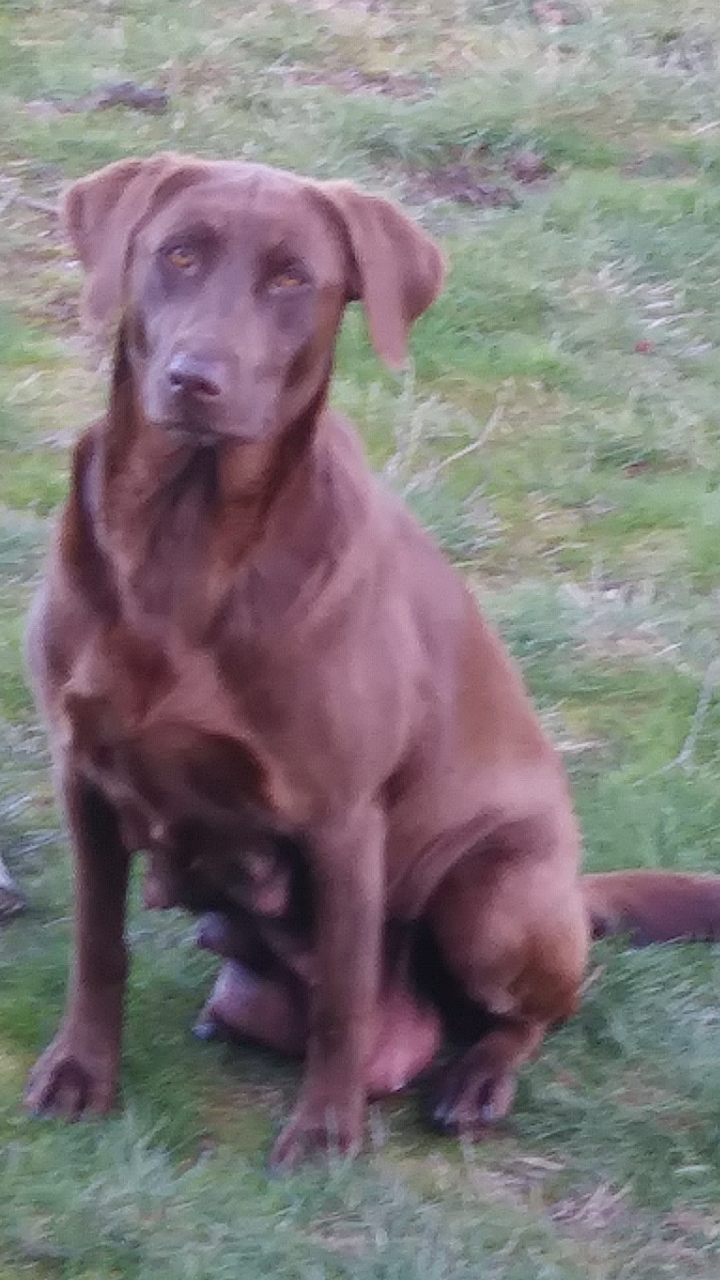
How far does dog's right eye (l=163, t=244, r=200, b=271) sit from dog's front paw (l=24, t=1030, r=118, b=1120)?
45.9 inches

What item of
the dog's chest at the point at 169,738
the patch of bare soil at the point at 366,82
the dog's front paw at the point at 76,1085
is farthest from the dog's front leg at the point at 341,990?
the patch of bare soil at the point at 366,82

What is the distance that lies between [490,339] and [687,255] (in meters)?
0.86

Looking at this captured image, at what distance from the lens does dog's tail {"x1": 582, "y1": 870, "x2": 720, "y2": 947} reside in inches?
138

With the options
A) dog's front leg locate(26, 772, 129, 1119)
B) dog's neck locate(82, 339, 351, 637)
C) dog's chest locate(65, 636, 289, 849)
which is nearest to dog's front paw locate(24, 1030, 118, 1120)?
dog's front leg locate(26, 772, 129, 1119)

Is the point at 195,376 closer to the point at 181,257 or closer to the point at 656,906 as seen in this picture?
the point at 181,257

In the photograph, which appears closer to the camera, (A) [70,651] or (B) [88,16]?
(A) [70,651]

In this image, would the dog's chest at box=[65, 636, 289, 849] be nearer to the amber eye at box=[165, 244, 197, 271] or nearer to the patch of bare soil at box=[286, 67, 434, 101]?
the amber eye at box=[165, 244, 197, 271]

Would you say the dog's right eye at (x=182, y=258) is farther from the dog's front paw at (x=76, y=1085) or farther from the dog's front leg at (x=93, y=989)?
the dog's front paw at (x=76, y=1085)

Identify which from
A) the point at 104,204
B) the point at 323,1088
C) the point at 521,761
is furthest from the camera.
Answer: the point at 521,761

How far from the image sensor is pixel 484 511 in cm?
496

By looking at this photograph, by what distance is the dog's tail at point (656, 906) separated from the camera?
3.52 m

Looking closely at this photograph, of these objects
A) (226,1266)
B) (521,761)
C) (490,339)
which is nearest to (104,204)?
(521,761)

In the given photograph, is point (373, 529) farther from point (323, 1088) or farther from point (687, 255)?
point (687, 255)

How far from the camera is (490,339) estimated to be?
5672mm
